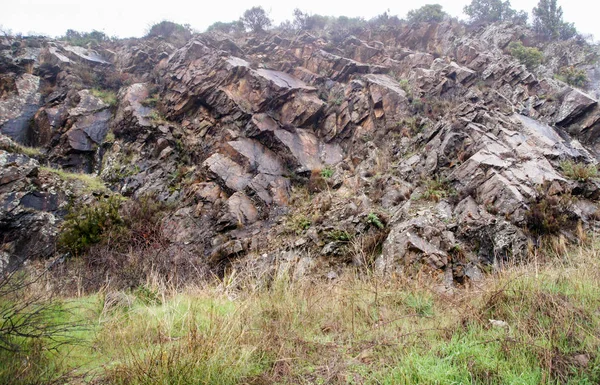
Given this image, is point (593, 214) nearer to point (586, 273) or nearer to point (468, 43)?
point (586, 273)

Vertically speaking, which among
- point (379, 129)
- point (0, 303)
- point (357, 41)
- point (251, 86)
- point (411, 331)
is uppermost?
point (357, 41)

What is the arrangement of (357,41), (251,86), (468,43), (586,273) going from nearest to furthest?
(586,273) → (251,86) → (468,43) → (357,41)

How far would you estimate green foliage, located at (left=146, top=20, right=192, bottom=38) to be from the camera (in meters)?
23.7

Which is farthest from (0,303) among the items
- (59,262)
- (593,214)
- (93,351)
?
(593,214)

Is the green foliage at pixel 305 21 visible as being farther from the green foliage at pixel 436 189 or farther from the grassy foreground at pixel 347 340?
the grassy foreground at pixel 347 340

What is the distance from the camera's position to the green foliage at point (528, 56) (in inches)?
586

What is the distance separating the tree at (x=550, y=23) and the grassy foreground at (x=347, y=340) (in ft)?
69.2

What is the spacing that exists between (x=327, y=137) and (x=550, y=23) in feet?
54.4

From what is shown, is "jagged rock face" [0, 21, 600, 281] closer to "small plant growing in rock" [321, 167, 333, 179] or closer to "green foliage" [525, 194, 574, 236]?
"small plant growing in rock" [321, 167, 333, 179]

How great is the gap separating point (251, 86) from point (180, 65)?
547 cm

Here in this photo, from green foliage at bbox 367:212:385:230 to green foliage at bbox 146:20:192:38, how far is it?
2306 cm

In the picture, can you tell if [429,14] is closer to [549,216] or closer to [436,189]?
[436,189]

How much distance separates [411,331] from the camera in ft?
8.86

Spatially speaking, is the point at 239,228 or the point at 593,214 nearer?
the point at 593,214
